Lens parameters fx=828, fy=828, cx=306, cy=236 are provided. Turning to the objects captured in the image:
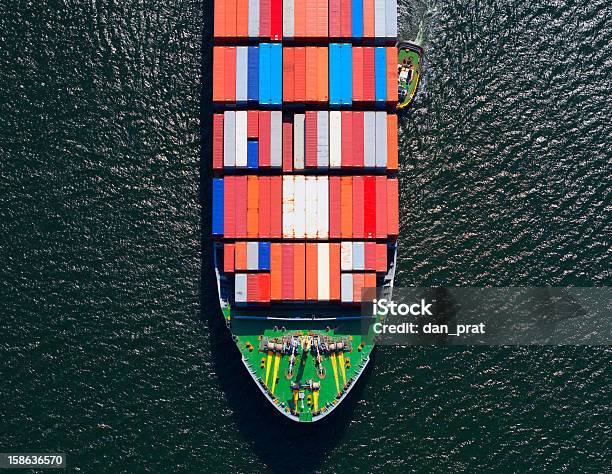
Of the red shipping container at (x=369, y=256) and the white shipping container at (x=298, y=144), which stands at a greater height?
the white shipping container at (x=298, y=144)

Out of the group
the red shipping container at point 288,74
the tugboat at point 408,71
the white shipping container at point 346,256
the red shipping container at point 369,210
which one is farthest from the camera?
the tugboat at point 408,71

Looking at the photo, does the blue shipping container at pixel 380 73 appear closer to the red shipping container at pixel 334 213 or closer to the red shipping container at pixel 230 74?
the red shipping container at pixel 334 213

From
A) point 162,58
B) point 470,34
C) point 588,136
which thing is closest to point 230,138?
point 162,58

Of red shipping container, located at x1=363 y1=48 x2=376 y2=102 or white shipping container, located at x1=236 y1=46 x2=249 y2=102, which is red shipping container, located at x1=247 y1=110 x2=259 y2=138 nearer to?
white shipping container, located at x1=236 y1=46 x2=249 y2=102

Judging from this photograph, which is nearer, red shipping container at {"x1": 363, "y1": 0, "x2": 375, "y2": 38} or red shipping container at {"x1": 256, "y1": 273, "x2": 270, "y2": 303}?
red shipping container at {"x1": 256, "y1": 273, "x2": 270, "y2": 303}

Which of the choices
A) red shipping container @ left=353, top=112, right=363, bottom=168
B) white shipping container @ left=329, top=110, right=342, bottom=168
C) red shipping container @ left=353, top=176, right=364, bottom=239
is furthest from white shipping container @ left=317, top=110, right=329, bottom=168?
red shipping container @ left=353, top=176, right=364, bottom=239

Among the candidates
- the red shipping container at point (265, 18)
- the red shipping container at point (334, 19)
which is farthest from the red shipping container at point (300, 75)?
the red shipping container at point (265, 18)

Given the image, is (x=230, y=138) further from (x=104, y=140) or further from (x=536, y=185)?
(x=536, y=185)

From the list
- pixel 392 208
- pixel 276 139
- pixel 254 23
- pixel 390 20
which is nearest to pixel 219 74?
pixel 254 23
